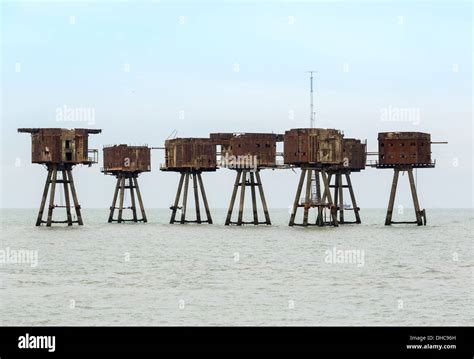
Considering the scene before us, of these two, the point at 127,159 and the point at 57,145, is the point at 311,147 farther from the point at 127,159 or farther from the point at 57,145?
the point at 127,159

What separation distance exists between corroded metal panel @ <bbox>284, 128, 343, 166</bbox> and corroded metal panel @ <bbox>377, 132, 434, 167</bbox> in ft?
20.7

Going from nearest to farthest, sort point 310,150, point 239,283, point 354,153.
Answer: point 239,283
point 310,150
point 354,153

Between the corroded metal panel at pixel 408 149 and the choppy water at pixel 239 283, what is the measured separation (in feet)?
33.2

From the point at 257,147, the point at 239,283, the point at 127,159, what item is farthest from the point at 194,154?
the point at 239,283

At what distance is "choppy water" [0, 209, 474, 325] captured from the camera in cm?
3953

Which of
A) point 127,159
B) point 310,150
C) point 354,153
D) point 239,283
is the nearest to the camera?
point 239,283

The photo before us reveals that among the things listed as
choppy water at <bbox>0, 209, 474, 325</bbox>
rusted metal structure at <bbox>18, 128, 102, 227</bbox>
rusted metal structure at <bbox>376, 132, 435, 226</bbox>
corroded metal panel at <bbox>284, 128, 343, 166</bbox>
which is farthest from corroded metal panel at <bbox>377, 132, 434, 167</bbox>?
rusted metal structure at <bbox>18, 128, 102, 227</bbox>

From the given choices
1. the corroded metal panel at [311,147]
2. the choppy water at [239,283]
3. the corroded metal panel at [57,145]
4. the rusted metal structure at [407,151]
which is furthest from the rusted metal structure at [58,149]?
the rusted metal structure at [407,151]

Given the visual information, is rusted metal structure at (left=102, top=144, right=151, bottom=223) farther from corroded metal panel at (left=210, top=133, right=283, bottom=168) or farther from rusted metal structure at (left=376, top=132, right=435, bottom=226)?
rusted metal structure at (left=376, top=132, right=435, bottom=226)

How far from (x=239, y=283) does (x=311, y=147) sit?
134 feet

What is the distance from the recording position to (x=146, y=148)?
11425cm

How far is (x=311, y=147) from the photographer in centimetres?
9050
